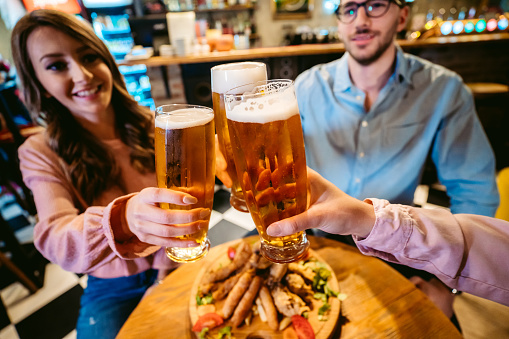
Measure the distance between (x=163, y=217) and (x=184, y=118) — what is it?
0.97ft

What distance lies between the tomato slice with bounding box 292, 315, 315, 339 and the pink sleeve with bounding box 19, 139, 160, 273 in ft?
1.96

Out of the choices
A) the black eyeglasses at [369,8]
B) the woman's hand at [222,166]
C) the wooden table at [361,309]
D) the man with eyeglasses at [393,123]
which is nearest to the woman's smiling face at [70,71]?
the woman's hand at [222,166]

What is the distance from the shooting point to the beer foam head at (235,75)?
2.75 feet

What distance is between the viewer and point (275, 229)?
728 millimetres

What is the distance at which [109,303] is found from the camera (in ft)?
4.90

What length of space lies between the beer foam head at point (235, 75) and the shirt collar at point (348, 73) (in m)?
1.22

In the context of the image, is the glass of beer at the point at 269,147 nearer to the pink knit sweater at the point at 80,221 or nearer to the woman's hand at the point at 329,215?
the woman's hand at the point at 329,215

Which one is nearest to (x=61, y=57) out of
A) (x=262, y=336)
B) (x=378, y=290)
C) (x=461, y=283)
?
(x=262, y=336)

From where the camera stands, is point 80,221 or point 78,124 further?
point 78,124

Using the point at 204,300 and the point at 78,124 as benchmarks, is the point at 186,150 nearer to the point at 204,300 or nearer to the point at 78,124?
the point at 204,300

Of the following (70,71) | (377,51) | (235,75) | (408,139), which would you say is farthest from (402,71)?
(70,71)

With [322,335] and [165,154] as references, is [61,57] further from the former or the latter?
[322,335]

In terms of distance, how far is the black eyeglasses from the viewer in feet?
5.64

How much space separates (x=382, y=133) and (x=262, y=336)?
4.72 feet
